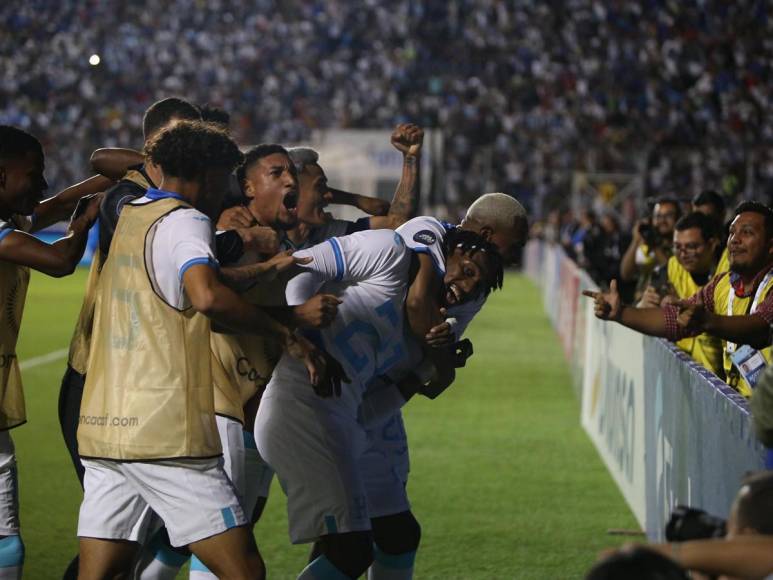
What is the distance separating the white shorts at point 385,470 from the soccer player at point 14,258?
4.29 ft

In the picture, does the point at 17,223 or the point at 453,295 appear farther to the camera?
the point at 17,223

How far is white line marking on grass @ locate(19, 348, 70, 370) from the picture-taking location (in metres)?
16.0

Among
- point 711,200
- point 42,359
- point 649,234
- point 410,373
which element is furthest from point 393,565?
point 42,359

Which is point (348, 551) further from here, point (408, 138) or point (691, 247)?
point (691, 247)

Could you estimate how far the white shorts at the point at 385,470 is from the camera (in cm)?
526

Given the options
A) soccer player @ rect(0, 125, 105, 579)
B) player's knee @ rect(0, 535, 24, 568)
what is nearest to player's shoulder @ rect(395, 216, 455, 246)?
soccer player @ rect(0, 125, 105, 579)

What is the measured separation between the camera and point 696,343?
26.9 ft

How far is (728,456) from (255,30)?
153ft

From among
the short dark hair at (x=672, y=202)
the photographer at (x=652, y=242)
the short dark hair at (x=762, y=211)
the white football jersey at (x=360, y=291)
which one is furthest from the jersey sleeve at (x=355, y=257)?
the short dark hair at (x=672, y=202)

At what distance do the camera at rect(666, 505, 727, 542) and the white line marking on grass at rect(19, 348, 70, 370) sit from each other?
13.3 meters

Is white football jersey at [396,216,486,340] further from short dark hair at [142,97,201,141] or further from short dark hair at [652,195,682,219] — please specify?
short dark hair at [652,195,682,219]

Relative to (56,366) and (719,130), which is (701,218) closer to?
(56,366)

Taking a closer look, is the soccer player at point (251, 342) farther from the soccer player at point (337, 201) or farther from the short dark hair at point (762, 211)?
the short dark hair at point (762, 211)

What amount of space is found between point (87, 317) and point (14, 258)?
0.40m
